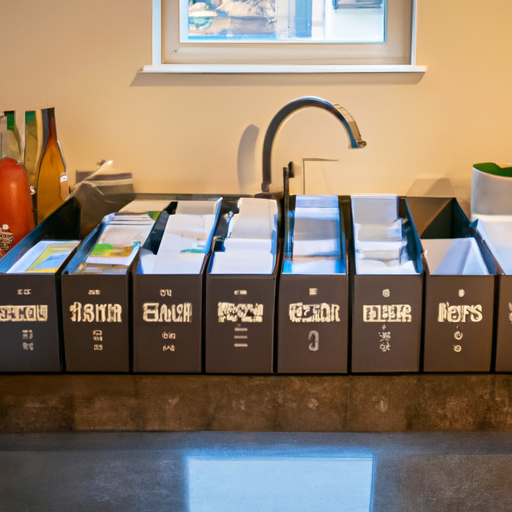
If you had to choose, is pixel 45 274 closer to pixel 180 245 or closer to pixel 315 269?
pixel 180 245

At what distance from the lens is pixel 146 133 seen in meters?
1.46

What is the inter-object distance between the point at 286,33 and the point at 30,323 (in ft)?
3.20

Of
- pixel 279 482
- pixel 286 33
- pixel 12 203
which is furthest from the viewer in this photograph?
pixel 286 33

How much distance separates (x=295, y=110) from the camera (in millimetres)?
1248

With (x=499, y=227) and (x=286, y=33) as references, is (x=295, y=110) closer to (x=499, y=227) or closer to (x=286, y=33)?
(x=286, y=33)

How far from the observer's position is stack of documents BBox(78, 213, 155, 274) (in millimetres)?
1029

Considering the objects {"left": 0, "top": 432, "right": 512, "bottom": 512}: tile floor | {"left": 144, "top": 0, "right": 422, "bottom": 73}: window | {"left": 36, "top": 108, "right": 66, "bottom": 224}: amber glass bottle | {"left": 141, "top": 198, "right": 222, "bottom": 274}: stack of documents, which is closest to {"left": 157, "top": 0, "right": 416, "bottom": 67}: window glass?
{"left": 144, "top": 0, "right": 422, "bottom": 73}: window

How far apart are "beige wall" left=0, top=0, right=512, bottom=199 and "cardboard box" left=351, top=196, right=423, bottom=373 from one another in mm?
537

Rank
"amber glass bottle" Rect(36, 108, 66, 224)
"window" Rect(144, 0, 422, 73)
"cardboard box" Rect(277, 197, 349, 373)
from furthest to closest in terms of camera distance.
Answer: "window" Rect(144, 0, 422, 73) → "amber glass bottle" Rect(36, 108, 66, 224) → "cardboard box" Rect(277, 197, 349, 373)

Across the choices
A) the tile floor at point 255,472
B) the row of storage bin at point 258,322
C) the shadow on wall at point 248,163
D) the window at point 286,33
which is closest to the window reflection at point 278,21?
the window at point 286,33

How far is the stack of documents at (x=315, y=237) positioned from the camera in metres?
1.05

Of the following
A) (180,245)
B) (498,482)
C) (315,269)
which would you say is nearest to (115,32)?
(180,245)

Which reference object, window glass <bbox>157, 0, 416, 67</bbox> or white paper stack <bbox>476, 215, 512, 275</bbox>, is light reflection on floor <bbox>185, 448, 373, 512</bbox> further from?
window glass <bbox>157, 0, 416, 67</bbox>

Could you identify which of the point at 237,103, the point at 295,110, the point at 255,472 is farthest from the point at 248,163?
the point at 255,472
